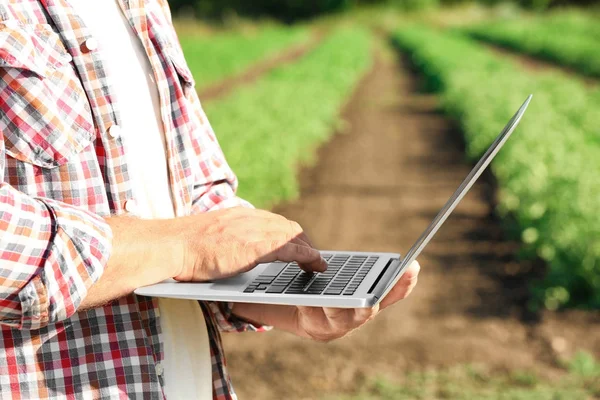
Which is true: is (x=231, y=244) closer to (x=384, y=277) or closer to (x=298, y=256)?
(x=298, y=256)

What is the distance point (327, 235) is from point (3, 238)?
17.9 feet

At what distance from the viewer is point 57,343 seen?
4.36ft

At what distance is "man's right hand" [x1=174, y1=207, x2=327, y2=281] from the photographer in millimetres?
1342

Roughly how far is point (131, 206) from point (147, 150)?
122mm

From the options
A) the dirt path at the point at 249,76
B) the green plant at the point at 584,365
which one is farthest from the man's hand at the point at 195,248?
the dirt path at the point at 249,76

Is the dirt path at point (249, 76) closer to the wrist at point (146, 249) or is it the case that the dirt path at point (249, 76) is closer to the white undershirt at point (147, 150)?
the white undershirt at point (147, 150)

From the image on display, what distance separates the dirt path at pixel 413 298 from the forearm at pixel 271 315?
100 inches

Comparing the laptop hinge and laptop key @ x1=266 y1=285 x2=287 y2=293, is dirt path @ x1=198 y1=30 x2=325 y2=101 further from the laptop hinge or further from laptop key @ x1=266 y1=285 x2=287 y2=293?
laptop key @ x1=266 y1=285 x2=287 y2=293

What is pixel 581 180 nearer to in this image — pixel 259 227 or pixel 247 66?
pixel 259 227

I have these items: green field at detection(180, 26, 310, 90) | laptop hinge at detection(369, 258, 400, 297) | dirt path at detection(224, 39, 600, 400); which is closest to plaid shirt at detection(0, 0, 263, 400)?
laptop hinge at detection(369, 258, 400, 297)

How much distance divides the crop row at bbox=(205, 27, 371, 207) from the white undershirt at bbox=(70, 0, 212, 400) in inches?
205

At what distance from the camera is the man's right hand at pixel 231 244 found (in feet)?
4.40

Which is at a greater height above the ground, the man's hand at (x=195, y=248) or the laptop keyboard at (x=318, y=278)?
the man's hand at (x=195, y=248)

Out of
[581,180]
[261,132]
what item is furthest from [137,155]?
[261,132]
